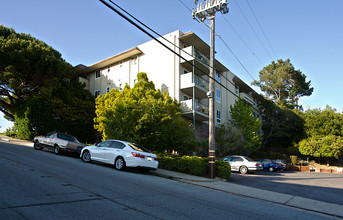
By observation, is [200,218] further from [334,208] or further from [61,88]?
[61,88]

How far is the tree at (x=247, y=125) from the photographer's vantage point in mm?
29328

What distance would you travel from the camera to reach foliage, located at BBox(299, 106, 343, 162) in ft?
116

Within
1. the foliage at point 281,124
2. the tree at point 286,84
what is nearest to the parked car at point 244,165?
the foliage at point 281,124

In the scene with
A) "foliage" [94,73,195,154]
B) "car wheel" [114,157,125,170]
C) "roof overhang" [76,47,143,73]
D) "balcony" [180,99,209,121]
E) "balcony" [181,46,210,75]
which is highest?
"roof overhang" [76,47,143,73]

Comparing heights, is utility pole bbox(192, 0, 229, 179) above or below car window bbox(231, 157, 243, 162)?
above

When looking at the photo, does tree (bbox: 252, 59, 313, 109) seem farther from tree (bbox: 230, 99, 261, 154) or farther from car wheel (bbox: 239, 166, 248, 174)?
car wheel (bbox: 239, 166, 248, 174)

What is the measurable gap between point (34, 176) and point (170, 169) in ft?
28.5

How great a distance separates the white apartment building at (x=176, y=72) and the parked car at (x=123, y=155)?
11.1 m

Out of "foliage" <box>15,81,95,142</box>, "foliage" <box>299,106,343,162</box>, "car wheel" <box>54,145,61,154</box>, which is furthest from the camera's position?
"foliage" <box>299,106,343,162</box>

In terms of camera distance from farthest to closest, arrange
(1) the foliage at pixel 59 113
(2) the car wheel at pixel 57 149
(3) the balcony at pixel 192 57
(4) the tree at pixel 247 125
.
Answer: (4) the tree at pixel 247 125 → (1) the foliage at pixel 59 113 → (3) the balcony at pixel 192 57 → (2) the car wheel at pixel 57 149

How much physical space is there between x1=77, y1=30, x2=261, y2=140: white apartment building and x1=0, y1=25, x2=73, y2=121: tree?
5.49 meters

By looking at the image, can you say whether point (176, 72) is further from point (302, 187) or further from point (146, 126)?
point (302, 187)

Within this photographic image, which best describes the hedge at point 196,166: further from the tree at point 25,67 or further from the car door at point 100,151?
the tree at point 25,67

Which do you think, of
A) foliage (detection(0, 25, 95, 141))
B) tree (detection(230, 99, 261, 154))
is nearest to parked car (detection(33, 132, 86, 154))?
foliage (detection(0, 25, 95, 141))
